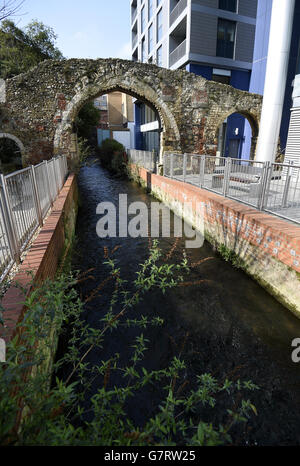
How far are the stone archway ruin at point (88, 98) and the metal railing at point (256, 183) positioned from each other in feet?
20.9

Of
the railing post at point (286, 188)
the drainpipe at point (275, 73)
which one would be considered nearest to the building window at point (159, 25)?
the drainpipe at point (275, 73)

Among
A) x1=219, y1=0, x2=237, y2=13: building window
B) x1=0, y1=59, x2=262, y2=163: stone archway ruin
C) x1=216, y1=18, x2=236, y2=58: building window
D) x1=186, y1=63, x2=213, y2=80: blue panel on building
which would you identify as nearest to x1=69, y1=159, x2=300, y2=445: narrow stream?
x1=0, y1=59, x2=262, y2=163: stone archway ruin

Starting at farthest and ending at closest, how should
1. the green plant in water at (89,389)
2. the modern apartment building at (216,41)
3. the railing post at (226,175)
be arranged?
1. the modern apartment building at (216,41)
2. the railing post at (226,175)
3. the green plant in water at (89,389)

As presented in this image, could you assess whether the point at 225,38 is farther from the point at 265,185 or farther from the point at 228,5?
the point at 265,185

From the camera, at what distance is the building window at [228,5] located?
54.5 ft

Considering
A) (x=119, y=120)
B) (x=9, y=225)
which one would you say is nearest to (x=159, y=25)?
(x=119, y=120)

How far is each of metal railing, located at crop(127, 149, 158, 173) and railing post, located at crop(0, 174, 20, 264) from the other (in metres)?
11.3

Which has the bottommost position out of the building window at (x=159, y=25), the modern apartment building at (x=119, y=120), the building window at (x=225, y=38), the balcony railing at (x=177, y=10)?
the modern apartment building at (x=119, y=120)

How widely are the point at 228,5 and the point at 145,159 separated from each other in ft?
41.7

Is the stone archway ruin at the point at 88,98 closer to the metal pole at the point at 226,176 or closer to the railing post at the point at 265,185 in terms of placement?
the metal pole at the point at 226,176

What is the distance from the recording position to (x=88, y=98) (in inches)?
467

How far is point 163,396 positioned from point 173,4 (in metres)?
25.1

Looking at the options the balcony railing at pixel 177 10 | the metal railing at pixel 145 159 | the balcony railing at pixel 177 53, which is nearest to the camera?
the metal railing at pixel 145 159
